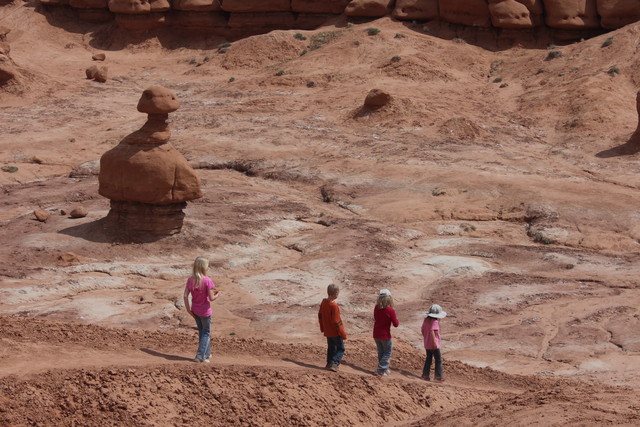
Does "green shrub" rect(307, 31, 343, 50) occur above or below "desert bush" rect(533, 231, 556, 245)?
above

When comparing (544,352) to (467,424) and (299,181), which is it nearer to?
(467,424)

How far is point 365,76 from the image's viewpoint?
36.6m

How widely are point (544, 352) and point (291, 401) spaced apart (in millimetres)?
6105

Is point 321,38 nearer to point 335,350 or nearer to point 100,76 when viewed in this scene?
point 100,76

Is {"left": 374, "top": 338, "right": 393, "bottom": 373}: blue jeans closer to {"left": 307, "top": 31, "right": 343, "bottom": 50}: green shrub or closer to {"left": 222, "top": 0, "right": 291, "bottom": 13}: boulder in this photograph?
{"left": 307, "top": 31, "right": 343, "bottom": 50}: green shrub

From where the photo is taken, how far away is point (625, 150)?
2997 cm

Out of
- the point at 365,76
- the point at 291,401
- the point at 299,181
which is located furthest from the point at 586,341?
the point at 365,76

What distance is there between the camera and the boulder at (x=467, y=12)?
132ft

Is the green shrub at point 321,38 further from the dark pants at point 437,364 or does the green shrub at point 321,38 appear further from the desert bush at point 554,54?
the dark pants at point 437,364

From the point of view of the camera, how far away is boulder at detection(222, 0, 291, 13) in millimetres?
43781

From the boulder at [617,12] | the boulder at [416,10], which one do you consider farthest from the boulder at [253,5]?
the boulder at [617,12]

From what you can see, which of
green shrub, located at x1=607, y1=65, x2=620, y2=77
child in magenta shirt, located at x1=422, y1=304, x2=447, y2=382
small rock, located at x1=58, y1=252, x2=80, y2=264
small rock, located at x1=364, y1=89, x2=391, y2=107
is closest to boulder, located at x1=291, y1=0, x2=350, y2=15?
small rock, located at x1=364, y1=89, x2=391, y2=107

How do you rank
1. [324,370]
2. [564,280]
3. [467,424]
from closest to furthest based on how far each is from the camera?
[467,424], [324,370], [564,280]

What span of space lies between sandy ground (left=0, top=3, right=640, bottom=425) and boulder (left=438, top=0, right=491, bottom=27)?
157 centimetres
